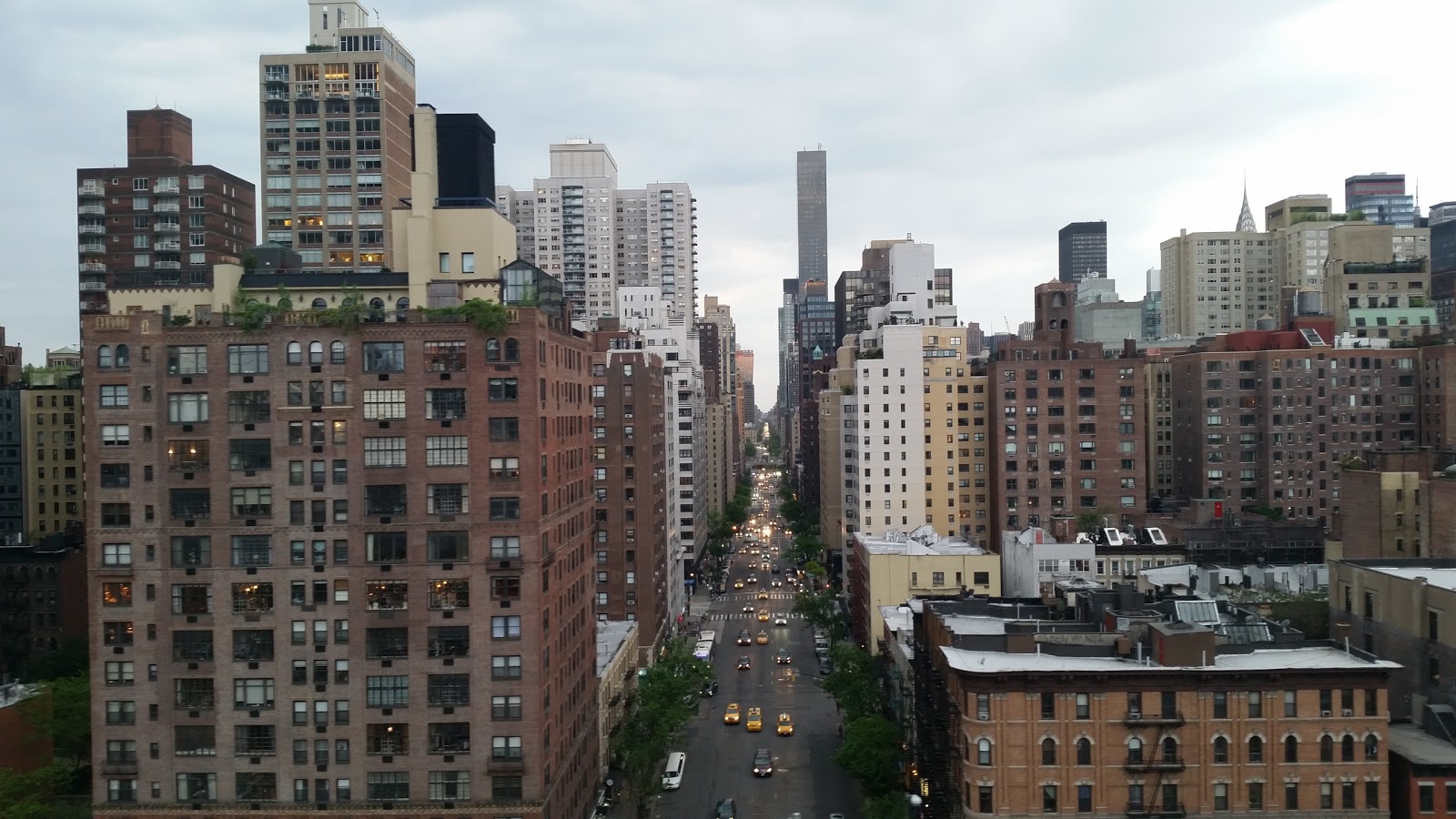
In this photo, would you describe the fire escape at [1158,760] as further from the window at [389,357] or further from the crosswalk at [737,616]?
the crosswalk at [737,616]

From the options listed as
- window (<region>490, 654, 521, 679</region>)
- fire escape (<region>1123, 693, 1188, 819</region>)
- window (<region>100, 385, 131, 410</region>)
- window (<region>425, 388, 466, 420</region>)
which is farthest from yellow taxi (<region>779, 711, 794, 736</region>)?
window (<region>100, 385, 131, 410</region>)

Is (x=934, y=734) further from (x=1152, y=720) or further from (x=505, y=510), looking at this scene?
(x=505, y=510)

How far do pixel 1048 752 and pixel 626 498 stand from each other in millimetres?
73210

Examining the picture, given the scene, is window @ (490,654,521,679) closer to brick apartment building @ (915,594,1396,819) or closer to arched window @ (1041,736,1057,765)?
brick apartment building @ (915,594,1396,819)

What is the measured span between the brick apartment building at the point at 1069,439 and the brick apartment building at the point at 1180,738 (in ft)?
256

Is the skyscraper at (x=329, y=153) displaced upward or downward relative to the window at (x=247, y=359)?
upward

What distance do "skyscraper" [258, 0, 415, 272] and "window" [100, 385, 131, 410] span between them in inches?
2524

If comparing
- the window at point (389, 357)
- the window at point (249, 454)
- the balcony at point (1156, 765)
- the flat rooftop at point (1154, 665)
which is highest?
the window at point (389, 357)

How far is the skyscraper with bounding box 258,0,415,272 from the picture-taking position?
419 ft

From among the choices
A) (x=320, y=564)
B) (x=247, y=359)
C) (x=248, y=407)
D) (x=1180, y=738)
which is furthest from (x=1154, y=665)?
(x=247, y=359)

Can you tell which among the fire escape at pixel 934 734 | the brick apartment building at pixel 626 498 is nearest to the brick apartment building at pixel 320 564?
the fire escape at pixel 934 734

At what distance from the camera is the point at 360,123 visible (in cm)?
12762

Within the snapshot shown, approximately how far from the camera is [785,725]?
11000 centimetres

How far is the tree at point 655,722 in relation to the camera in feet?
274
